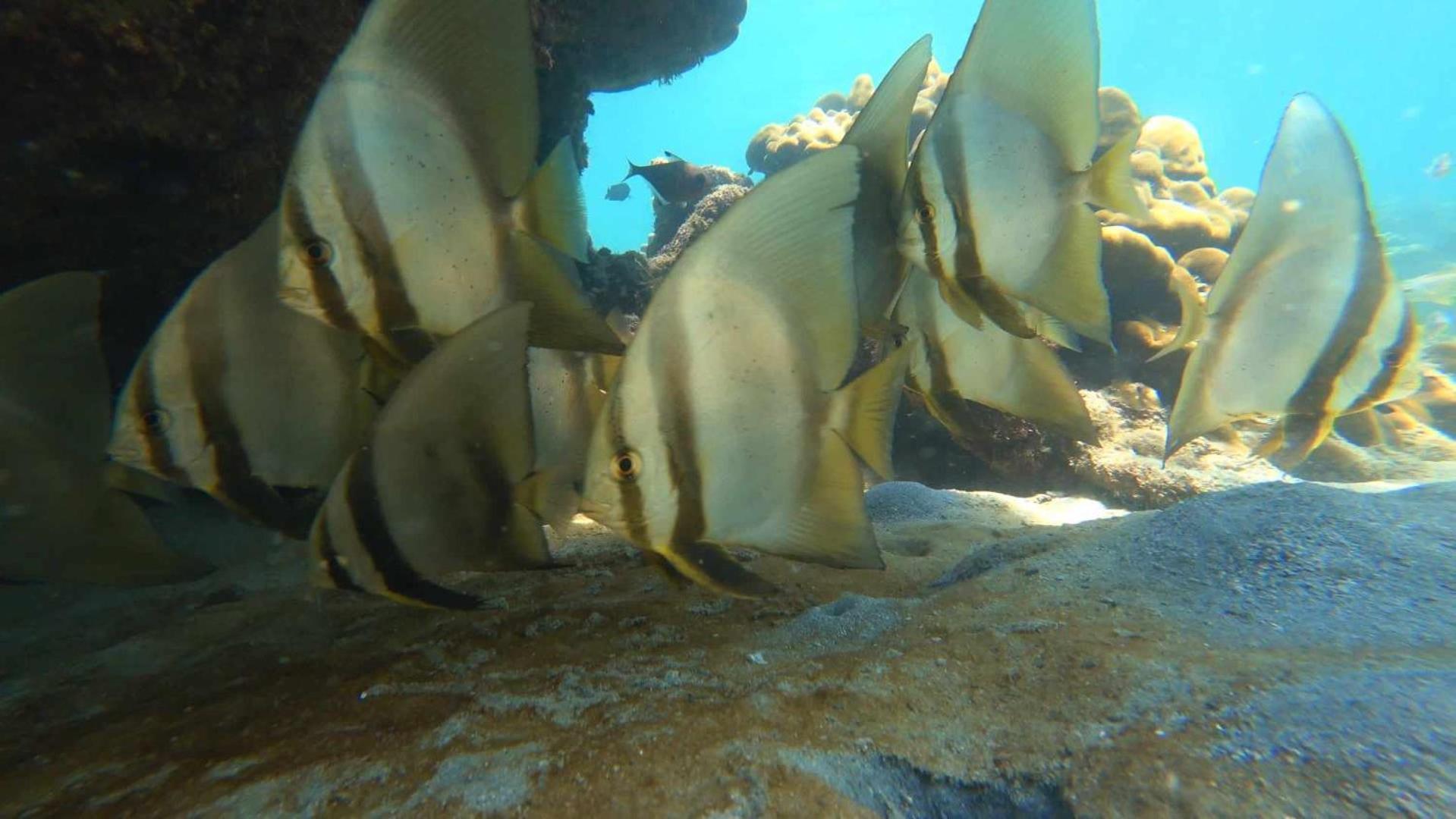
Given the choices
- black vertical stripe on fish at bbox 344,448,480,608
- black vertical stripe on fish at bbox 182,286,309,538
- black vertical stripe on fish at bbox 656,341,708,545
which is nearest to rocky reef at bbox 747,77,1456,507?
black vertical stripe on fish at bbox 656,341,708,545

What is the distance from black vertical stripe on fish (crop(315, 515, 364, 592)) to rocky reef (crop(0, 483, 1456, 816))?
0.38 metres

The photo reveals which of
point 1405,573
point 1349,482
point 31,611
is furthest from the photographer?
point 1349,482

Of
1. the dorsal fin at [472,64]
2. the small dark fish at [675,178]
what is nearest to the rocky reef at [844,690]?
the dorsal fin at [472,64]

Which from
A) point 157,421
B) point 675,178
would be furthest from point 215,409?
point 675,178

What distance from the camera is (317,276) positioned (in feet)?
5.25

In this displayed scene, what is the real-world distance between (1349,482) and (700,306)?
25.7 ft

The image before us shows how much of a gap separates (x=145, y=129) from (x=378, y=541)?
2.80m

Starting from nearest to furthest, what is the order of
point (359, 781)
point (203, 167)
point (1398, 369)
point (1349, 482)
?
point (359, 781), point (1398, 369), point (203, 167), point (1349, 482)

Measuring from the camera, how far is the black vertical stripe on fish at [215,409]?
1.98 metres

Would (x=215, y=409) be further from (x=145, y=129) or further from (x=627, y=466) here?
(x=145, y=129)

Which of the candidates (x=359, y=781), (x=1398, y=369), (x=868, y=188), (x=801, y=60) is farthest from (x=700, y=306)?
(x=801, y=60)

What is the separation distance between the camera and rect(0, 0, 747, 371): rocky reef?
2752mm

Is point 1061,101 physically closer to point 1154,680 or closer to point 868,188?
point 868,188

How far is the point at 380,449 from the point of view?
71.1 inches
